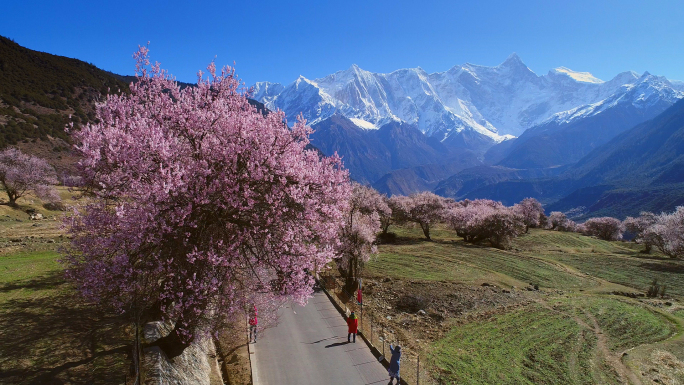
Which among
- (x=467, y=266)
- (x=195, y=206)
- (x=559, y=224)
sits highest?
(x=195, y=206)

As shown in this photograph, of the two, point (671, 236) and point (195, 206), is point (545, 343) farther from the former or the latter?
point (671, 236)

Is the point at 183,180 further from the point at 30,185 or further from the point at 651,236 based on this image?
the point at 651,236

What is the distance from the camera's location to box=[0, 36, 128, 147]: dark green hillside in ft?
321

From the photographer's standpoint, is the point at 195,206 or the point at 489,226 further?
the point at 489,226

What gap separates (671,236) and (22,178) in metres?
107

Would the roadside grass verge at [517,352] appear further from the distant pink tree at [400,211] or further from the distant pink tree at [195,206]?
the distant pink tree at [400,211]

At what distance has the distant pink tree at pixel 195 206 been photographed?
9.62 metres

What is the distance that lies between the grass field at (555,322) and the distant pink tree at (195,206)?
13.0 meters

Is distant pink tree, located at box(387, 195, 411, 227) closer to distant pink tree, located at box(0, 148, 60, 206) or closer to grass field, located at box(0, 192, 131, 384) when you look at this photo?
distant pink tree, located at box(0, 148, 60, 206)

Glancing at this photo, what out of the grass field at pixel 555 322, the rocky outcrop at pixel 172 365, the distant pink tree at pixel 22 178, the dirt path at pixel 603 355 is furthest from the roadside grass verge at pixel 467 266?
the distant pink tree at pixel 22 178

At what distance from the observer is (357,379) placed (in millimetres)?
16672

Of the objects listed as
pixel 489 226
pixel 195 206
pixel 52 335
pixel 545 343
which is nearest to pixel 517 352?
pixel 545 343

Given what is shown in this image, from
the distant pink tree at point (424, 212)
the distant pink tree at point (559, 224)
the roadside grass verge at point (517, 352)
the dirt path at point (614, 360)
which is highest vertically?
the distant pink tree at point (424, 212)

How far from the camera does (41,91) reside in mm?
127000
